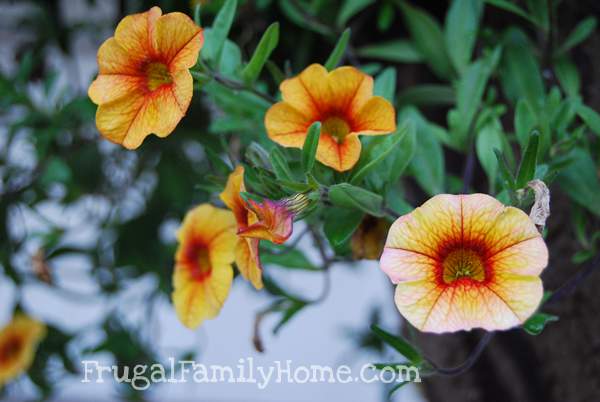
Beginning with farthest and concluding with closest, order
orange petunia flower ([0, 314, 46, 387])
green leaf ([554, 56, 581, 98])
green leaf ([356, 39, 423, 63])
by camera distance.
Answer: orange petunia flower ([0, 314, 46, 387]), green leaf ([356, 39, 423, 63]), green leaf ([554, 56, 581, 98])

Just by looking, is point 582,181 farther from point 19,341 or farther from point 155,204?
point 19,341

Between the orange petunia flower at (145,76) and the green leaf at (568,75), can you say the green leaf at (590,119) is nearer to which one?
the green leaf at (568,75)

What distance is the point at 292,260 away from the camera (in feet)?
2.46

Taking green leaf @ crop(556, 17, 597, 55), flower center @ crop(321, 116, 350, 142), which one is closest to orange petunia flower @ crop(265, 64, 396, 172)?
flower center @ crop(321, 116, 350, 142)

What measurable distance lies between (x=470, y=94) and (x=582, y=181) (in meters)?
0.13

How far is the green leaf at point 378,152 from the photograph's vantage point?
53 cm

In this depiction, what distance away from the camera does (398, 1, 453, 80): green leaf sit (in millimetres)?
806

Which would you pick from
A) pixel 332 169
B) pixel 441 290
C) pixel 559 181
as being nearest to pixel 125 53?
pixel 332 169

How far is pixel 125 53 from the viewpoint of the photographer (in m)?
0.52

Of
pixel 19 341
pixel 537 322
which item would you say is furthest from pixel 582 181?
pixel 19 341

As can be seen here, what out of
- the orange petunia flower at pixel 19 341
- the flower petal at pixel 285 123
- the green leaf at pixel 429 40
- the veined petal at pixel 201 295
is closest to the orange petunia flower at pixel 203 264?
the veined petal at pixel 201 295

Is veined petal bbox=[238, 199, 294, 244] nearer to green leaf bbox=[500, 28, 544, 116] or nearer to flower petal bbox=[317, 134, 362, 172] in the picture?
flower petal bbox=[317, 134, 362, 172]

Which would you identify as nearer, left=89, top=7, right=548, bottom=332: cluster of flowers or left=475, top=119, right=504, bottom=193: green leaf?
left=89, top=7, right=548, bottom=332: cluster of flowers

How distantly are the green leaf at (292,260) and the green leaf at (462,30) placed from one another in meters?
0.26
